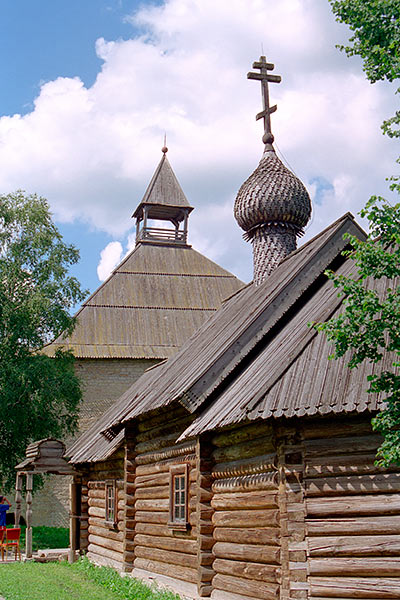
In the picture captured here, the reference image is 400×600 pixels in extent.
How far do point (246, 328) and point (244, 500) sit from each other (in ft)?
7.93

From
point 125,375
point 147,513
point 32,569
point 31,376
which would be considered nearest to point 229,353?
point 147,513

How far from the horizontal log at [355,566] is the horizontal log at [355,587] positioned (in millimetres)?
48

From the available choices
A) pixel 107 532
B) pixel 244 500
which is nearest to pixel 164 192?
pixel 107 532

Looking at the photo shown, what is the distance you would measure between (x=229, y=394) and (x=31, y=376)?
12991 mm

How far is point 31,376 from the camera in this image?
20391mm

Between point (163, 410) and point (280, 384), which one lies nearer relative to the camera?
point (280, 384)

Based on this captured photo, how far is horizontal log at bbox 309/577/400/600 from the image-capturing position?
659 centimetres

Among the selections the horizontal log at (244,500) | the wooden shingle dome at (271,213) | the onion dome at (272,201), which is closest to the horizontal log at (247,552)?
the horizontal log at (244,500)

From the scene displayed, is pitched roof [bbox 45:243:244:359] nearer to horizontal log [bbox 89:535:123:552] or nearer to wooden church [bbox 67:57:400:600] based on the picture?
horizontal log [bbox 89:535:123:552]

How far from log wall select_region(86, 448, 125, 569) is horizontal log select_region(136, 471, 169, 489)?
884 mm

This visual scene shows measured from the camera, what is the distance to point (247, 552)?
25.9ft

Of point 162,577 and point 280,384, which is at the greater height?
point 280,384

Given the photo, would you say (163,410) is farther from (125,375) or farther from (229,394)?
(125,375)

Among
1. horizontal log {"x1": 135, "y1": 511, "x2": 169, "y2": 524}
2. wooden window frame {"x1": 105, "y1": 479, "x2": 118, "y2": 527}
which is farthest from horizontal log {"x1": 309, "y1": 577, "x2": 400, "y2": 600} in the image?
wooden window frame {"x1": 105, "y1": 479, "x2": 118, "y2": 527}
